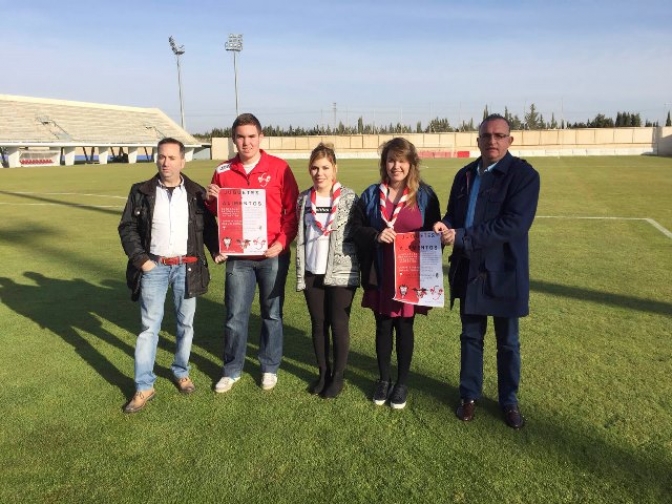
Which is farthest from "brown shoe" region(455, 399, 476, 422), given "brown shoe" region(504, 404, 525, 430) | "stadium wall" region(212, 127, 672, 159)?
"stadium wall" region(212, 127, 672, 159)

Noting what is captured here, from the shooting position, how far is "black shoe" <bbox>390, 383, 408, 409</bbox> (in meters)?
3.46

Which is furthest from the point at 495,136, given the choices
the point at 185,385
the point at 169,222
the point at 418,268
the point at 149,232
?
the point at 185,385

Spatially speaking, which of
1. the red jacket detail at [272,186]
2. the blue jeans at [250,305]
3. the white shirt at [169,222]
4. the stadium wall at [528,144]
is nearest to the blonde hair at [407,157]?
the red jacket detail at [272,186]

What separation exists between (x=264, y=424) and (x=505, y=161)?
7.01 ft

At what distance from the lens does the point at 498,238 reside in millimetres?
A: 2998

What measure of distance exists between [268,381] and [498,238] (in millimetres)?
1900

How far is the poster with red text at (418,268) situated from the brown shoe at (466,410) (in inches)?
26.0

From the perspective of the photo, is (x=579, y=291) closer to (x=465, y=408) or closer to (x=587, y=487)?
(x=465, y=408)

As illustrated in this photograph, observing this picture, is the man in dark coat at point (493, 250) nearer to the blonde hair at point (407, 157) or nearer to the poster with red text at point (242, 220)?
the blonde hair at point (407, 157)

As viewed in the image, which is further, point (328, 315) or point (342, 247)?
point (328, 315)

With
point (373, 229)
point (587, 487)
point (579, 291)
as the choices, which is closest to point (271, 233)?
point (373, 229)

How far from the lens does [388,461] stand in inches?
114

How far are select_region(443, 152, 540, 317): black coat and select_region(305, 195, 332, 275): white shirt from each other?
83 cm

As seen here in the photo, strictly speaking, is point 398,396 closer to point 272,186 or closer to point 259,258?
point 259,258
